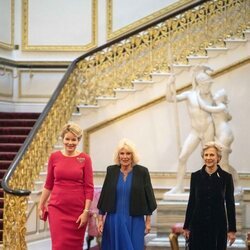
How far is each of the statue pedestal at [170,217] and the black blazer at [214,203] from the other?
3.31 meters

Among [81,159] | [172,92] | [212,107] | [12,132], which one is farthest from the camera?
[12,132]

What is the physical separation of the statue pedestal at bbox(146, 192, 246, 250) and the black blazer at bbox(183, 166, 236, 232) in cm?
331

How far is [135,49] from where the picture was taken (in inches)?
404

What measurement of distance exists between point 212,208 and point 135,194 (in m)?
0.58

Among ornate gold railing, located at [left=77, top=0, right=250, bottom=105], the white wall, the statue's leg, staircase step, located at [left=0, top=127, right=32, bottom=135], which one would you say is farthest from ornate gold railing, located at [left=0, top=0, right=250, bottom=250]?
the statue's leg

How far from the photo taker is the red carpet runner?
9.81m

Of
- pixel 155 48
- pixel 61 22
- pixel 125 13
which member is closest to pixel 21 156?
pixel 155 48

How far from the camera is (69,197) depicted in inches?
227

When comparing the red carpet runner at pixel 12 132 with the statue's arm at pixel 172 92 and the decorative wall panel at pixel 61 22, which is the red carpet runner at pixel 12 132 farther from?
the statue's arm at pixel 172 92

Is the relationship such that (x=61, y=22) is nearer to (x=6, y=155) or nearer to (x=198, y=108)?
(x=6, y=155)

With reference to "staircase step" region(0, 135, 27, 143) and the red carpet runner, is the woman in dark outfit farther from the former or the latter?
"staircase step" region(0, 135, 27, 143)

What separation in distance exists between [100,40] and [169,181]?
3.31 m

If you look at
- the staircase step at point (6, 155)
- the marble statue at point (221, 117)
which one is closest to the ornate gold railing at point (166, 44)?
the staircase step at point (6, 155)

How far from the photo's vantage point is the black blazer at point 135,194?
559 cm
